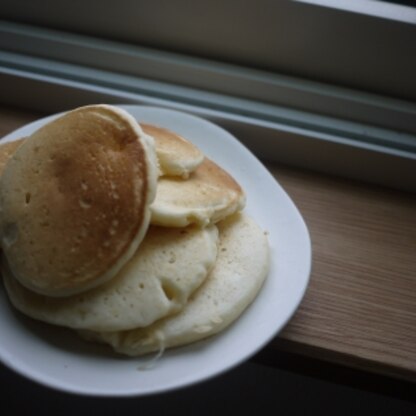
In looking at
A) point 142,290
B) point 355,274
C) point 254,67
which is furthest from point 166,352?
point 254,67

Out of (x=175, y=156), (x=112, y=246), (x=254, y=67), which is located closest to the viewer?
(x=112, y=246)

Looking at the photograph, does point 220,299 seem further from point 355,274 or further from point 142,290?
point 355,274

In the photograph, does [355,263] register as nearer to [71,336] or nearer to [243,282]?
[243,282]

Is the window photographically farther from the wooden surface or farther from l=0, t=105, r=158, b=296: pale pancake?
l=0, t=105, r=158, b=296: pale pancake

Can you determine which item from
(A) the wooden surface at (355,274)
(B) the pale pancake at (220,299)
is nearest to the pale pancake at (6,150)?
(A) the wooden surface at (355,274)

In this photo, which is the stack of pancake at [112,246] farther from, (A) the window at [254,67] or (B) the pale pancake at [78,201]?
(A) the window at [254,67]

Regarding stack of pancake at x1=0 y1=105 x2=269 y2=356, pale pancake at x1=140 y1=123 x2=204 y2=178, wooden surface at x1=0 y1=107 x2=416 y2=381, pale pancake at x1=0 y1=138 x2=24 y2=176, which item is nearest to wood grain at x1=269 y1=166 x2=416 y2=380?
wooden surface at x1=0 y1=107 x2=416 y2=381

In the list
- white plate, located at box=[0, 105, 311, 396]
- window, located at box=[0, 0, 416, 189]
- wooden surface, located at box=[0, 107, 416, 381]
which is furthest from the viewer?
window, located at box=[0, 0, 416, 189]

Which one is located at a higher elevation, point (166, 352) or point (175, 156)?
point (175, 156)
